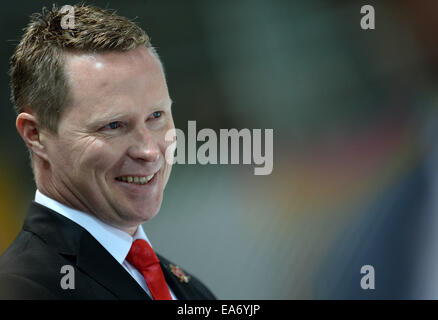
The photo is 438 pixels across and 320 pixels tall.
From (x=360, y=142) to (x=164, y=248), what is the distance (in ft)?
2.96

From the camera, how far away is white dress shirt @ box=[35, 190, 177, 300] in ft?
4.39

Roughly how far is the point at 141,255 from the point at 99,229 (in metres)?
0.15

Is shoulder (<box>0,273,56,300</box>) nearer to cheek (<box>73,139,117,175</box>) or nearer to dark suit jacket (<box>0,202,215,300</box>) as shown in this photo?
dark suit jacket (<box>0,202,215,300</box>)

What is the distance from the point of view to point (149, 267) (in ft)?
4.72

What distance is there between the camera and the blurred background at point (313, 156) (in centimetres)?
206

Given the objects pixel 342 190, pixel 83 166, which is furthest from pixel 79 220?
pixel 342 190

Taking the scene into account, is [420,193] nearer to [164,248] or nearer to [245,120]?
[245,120]

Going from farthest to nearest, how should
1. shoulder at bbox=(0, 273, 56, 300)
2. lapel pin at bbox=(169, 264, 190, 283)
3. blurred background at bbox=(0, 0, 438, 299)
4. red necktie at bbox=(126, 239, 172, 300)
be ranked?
blurred background at bbox=(0, 0, 438, 299), lapel pin at bbox=(169, 264, 190, 283), red necktie at bbox=(126, 239, 172, 300), shoulder at bbox=(0, 273, 56, 300)

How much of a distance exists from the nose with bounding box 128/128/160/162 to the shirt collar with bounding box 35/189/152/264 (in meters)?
0.19

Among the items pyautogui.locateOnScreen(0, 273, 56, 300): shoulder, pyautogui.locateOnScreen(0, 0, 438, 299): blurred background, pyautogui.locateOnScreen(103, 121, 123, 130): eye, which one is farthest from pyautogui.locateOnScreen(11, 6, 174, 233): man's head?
pyautogui.locateOnScreen(0, 0, 438, 299): blurred background

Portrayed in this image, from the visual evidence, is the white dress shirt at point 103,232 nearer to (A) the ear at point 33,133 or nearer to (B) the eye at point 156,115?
(A) the ear at point 33,133

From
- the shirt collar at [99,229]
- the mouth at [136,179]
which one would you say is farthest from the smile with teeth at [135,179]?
the shirt collar at [99,229]

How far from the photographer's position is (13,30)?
1.79m

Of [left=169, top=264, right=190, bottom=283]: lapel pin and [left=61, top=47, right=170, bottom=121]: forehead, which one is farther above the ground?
[left=61, top=47, right=170, bottom=121]: forehead
